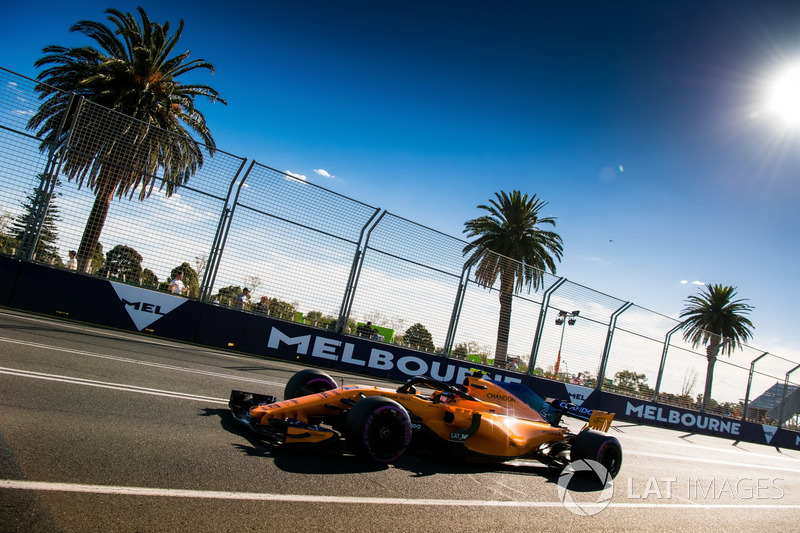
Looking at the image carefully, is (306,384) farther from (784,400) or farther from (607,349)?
(784,400)

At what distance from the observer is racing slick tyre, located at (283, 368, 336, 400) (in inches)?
204

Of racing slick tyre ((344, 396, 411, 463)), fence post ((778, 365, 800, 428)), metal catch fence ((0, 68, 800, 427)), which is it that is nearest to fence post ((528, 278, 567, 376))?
metal catch fence ((0, 68, 800, 427))

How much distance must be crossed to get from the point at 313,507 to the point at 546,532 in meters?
1.78

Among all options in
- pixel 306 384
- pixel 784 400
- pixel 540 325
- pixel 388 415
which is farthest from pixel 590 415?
pixel 784 400

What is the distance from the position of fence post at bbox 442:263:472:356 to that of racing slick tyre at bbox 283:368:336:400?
22.5 feet

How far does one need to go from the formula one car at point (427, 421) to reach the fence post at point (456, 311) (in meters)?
5.58

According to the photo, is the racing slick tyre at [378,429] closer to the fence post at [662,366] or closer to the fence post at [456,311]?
the fence post at [456,311]

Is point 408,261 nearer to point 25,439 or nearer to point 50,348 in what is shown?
point 50,348

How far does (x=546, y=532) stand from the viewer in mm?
3479

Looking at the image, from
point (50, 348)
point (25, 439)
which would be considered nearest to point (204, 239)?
point (50, 348)

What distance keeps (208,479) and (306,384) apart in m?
2.23

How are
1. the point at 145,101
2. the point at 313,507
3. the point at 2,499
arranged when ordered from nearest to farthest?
the point at 2,499
the point at 313,507
the point at 145,101

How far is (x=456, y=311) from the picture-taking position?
11867 mm

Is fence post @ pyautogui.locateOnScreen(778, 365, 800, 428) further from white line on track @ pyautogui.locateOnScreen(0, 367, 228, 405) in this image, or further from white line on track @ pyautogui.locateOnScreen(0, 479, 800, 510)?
white line on track @ pyautogui.locateOnScreen(0, 367, 228, 405)
